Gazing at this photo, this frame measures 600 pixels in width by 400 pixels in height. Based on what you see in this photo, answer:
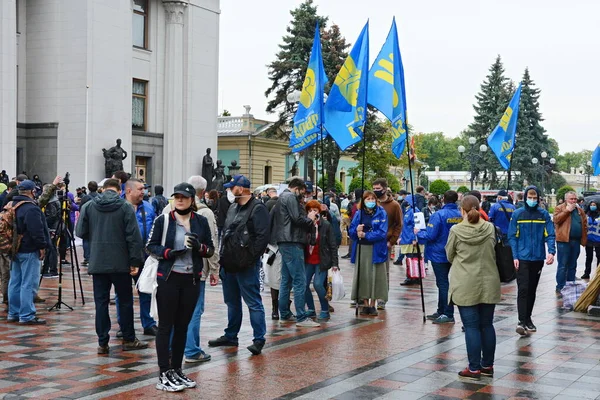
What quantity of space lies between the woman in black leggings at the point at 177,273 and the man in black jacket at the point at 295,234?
124 inches

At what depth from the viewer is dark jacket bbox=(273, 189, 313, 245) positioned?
1064 cm

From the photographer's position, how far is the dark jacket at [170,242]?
7367mm

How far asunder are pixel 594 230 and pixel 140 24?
2642 cm

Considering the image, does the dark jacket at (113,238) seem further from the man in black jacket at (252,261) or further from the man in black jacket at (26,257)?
the man in black jacket at (26,257)

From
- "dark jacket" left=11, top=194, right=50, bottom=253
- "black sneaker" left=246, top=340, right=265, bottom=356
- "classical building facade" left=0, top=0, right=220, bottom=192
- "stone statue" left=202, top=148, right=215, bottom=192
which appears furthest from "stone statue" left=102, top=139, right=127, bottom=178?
"black sneaker" left=246, top=340, right=265, bottom=356

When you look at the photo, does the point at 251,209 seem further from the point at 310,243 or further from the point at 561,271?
the point at 561,271

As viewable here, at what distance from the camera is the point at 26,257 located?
A: 1108 cm

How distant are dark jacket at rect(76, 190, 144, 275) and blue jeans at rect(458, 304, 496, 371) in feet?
11.3

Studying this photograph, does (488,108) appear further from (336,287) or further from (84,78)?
(336,287)

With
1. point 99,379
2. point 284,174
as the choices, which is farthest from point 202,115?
point 99,379

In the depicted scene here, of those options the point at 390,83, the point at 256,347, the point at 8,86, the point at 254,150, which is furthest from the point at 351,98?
the point at 254,150

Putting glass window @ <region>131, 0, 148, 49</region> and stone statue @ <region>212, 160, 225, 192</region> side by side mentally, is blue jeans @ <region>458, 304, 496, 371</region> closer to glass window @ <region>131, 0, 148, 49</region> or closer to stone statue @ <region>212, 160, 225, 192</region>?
stone statue @ <region>212, 160, 225, 192</region>

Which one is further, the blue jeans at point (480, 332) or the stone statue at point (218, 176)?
the stone statue at point (218, 176)

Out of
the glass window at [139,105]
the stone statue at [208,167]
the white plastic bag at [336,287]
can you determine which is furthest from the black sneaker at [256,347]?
the stone statue at [208,167]
